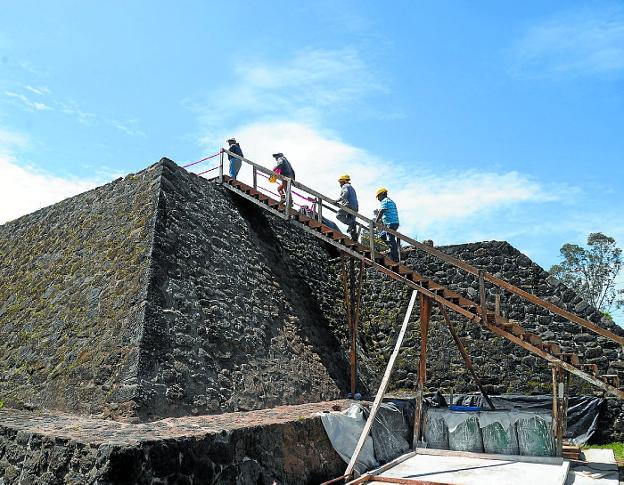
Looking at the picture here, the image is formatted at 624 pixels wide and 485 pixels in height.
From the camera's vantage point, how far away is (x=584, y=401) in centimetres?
1093

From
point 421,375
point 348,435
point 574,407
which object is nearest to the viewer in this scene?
point 348,435

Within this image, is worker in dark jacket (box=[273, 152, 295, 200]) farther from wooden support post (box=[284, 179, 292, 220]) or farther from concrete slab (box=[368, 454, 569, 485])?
concrete slab (box=[368, 454, 569, 485])

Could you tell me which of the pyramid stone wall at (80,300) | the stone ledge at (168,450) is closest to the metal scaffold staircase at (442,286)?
the pyramid stone wall at (80,300)

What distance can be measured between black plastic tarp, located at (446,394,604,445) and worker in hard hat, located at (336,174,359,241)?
415cm

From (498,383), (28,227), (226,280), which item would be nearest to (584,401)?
(498,383)

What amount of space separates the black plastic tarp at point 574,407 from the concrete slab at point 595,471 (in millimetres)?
1380

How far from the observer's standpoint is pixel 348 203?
11.4 meters

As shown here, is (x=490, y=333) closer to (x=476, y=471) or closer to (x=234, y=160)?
(x=476, y=471)

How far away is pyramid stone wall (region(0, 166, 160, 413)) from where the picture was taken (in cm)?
754

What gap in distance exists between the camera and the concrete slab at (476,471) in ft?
23.1

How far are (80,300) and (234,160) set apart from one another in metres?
4.43

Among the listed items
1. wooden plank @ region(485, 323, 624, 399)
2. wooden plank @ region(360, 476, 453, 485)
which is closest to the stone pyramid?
wooden plank @ region(360, 476, 453, 485)

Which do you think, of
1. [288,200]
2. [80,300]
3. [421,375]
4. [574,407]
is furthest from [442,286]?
[80,300]

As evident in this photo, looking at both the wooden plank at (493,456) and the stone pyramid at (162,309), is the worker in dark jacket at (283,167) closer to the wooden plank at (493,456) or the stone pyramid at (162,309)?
Answer: the stone pyramid at (162,309)
